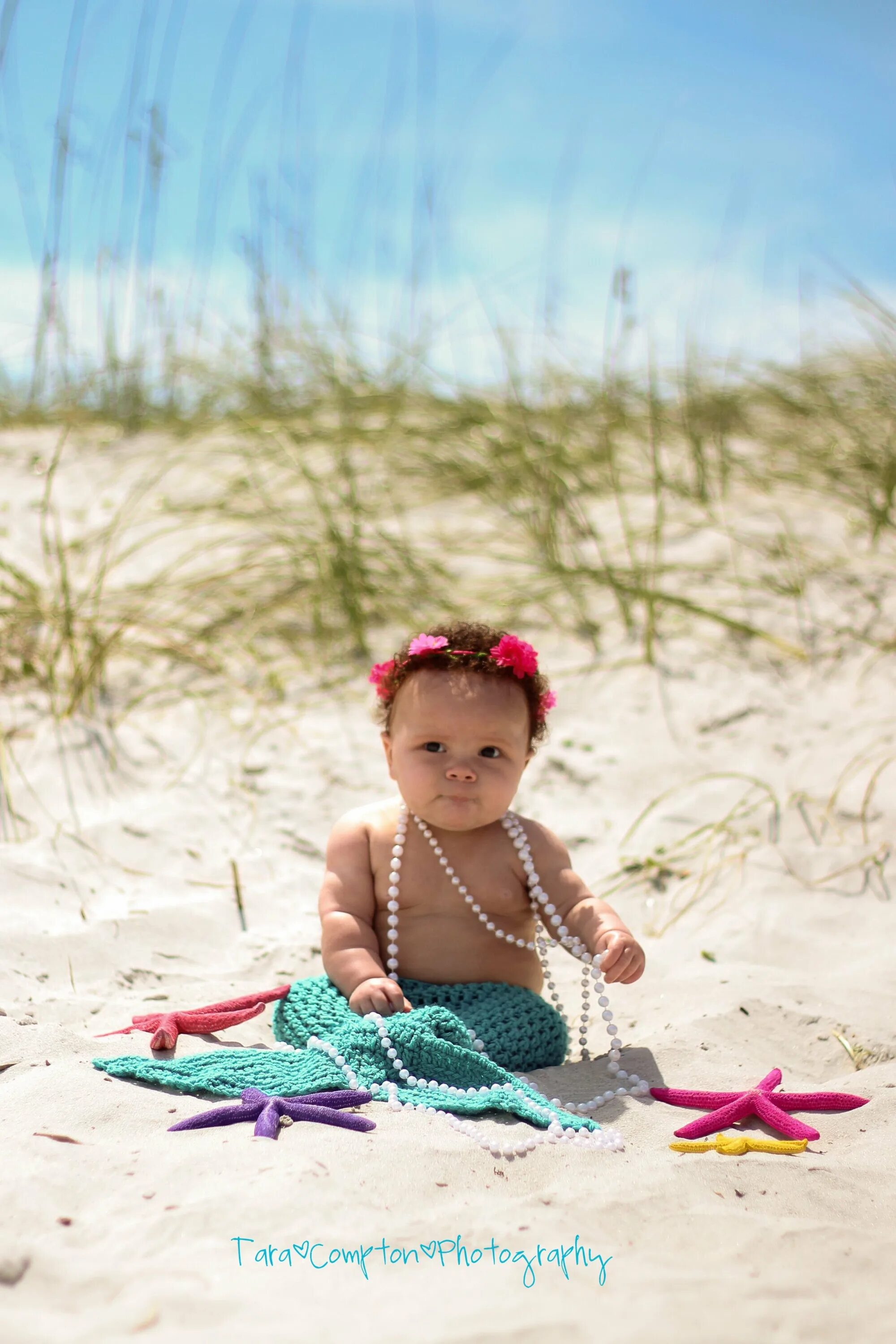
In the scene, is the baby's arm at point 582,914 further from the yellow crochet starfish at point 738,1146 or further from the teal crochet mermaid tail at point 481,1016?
the yellow crochet starfish at point 738,1146

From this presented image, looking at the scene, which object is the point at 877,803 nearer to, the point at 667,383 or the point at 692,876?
the point at 692,876

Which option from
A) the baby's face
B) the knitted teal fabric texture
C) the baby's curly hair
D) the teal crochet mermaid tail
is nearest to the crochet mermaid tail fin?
the knitted teal fabric texture

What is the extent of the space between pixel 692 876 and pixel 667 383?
331 cm

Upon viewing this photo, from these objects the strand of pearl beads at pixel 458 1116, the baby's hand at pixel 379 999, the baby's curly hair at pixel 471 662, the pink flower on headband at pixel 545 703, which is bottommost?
the strand of pearl beads at pixel 458 1116

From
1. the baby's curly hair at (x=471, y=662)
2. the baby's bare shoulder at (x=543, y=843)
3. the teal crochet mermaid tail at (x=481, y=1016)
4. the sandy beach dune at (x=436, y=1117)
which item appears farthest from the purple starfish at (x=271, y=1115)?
the baby's curly hair at (x=471, y=662)

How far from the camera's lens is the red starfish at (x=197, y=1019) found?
2.22 metres

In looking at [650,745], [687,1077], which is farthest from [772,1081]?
[650,745]

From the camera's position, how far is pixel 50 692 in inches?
155

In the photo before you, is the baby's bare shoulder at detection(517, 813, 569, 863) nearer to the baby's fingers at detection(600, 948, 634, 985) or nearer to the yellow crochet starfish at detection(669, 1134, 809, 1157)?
the baby's fingers at detection(600, 948, 634, 985)

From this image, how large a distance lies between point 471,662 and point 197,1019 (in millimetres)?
880

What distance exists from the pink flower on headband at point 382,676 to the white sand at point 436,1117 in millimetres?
711

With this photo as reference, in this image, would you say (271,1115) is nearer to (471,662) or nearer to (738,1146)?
(738,1146)

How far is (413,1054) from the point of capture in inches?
85.6

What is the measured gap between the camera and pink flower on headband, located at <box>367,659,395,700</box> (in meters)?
2.52
